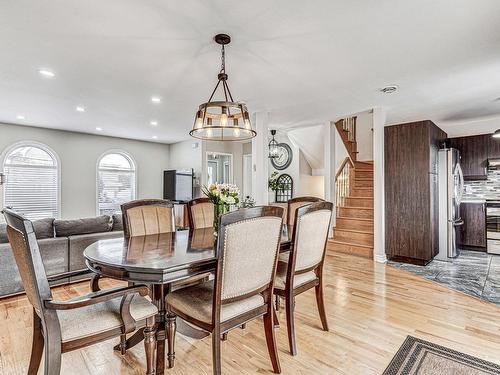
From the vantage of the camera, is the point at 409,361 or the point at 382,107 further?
the point at 382,107

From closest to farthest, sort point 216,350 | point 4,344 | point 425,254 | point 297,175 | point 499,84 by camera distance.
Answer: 1. point 216,350
2. point 4,344
3. point 499,84
4. point 425,254
5. point 297,175

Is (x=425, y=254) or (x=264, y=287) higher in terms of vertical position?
(x=264, y=287)

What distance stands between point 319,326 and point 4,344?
249 cm

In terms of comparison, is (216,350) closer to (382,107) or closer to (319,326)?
(319,326)

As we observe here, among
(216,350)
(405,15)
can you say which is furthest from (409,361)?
(405,15)

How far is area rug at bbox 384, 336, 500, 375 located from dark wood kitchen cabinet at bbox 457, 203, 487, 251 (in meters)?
4.20

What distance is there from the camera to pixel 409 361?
77.9 inches

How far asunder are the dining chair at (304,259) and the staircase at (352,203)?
9.97 feet

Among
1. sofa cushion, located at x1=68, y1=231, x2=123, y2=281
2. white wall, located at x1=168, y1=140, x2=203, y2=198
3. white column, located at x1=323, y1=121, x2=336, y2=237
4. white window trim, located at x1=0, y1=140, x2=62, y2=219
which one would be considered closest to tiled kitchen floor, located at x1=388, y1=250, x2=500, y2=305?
white column, located at x1=323, y1=121, x2=336, y2=237

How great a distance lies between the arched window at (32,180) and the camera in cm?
597

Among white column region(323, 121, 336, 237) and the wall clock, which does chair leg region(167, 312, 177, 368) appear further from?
the wall clock

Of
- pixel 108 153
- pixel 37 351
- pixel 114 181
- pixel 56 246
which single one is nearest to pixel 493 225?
pixel 37 351

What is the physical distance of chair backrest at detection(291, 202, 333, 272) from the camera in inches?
80.0

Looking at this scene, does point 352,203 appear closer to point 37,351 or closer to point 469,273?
point 469,273
